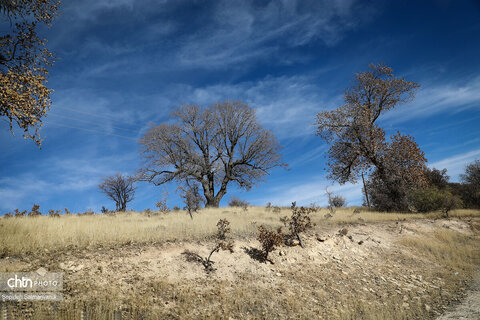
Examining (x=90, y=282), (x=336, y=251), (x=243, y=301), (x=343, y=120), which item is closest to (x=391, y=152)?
(x=343, y=120)

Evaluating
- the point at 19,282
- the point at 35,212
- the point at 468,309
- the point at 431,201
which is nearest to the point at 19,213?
the point at 35,212

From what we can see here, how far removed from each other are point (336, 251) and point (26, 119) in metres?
12.1

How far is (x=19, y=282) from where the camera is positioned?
530cm

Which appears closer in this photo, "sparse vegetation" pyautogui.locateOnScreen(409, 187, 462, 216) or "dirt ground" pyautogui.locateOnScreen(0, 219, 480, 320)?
"dirt ground" pyautogui.locateOnScreen(0, 219, 480, 320)

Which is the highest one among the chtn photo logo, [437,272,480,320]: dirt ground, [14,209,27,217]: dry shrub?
[14,209,27,217]: dry shrub

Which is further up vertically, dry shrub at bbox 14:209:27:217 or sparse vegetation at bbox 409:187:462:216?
dry shrub at bbox 14:209:27:217

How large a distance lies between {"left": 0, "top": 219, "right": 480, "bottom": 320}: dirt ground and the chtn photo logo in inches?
19.8

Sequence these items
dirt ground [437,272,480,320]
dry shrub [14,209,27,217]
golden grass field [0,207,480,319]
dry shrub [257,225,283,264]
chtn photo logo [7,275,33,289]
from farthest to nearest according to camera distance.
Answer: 1. dry shrub [14,209,27,217]
2. dry shrub [257,225,283,264]
3. dirt ground [437,272,480,320]
4. golden grass field [0,207,480,319]
5. chtn photo logo [7,275,33,289]

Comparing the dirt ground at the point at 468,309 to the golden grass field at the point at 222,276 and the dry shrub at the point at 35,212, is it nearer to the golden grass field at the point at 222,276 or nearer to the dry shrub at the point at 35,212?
the golden grass field at the point at 222,276

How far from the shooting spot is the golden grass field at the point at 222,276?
5.47 meters

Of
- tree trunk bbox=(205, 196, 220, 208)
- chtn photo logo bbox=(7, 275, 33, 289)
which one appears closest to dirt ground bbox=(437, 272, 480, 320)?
chtn photo logo bbox=(7, 275, 33, 289)

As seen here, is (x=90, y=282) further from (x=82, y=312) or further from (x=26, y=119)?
(x=26, y=119)

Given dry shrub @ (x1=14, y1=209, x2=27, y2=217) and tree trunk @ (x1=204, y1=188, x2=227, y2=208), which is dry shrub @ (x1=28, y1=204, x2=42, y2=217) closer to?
dry shrub @ (x1=14, y1=209, x2=27, y2=217)

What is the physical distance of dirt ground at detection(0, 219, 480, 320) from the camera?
5887mm
